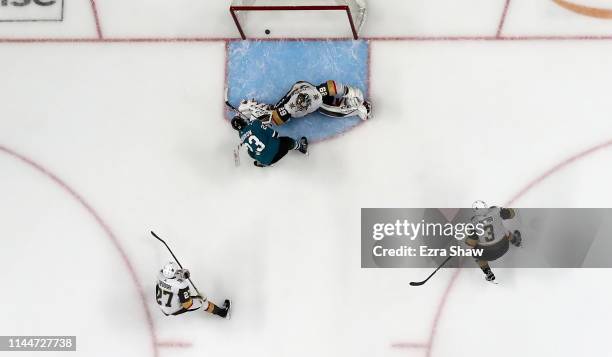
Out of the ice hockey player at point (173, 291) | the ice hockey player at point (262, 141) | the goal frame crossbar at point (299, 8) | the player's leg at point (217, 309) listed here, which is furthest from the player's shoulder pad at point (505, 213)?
the ice hockey player at point (173, 291)

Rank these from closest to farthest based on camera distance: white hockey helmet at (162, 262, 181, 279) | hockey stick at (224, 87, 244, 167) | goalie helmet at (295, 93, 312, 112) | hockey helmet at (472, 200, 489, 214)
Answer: white hockey helmet at (162, 262, 181, 279), hockey helmet at (472, 200, 489, 214), goalie helmet at (295, 93, 312, 112), hockey stick at (224, 87, 244, 167)

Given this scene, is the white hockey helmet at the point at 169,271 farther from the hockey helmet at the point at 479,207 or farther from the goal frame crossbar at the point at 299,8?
the hockey helmet at the point at 479,207

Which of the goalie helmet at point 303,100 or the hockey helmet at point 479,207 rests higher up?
the goalie helmet at point 303,100

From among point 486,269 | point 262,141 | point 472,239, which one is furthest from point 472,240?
point 262,141

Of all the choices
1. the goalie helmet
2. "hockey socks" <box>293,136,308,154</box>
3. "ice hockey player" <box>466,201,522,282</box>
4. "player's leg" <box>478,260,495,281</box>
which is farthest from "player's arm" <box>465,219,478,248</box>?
the goalie helmet

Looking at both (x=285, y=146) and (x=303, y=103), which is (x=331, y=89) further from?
(x=285, y=146)

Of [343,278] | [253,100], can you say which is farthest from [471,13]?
[343,278]

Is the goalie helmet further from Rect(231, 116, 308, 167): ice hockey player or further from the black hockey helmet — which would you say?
the black hockey helmet
